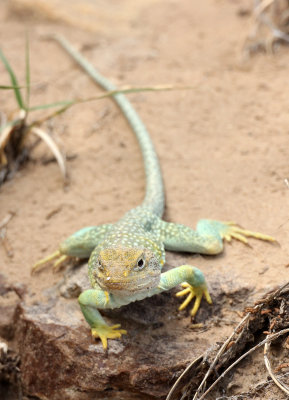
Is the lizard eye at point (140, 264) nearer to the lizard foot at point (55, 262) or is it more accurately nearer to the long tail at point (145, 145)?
the long tail at point (145, 145)

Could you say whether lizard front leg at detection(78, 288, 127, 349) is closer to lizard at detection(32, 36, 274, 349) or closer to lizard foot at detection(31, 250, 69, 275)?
lizard at detection(32, 36, 274, 349)

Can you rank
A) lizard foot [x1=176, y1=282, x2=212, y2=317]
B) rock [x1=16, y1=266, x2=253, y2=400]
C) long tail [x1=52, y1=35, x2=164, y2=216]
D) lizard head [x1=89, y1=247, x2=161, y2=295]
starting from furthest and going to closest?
long tail [x1=52, y1=35, x2=164, y2=216] < lizard foot [x1=176, y1=282, x2=212, y2=317] < rock [x1=16, y1=266, x2=253, y2=400] < lizard head [x1=89, y1=247, x2=161, y2=295]

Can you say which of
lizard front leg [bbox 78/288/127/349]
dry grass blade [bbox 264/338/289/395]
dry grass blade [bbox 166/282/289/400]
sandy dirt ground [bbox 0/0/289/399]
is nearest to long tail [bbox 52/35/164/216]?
sandy dirt ground [bbox 0/0/289/399]

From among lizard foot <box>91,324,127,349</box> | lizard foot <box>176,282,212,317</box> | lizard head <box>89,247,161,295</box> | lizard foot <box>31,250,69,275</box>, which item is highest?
lizard head <box>89,247,161,295</box>

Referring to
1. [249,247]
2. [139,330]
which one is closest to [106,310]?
[139,330]

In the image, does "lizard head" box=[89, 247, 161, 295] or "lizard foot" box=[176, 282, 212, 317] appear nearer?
"lizard head" box=[89, 247, 161, 295]

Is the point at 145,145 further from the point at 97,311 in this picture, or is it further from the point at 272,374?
the point at 272,374

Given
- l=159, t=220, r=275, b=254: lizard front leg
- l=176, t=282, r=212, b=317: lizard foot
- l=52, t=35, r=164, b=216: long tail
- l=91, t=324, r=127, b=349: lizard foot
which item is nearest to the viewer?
l=91, t=324, r=127, b=349: lizard foot

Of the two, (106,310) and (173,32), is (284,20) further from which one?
(106,310)
